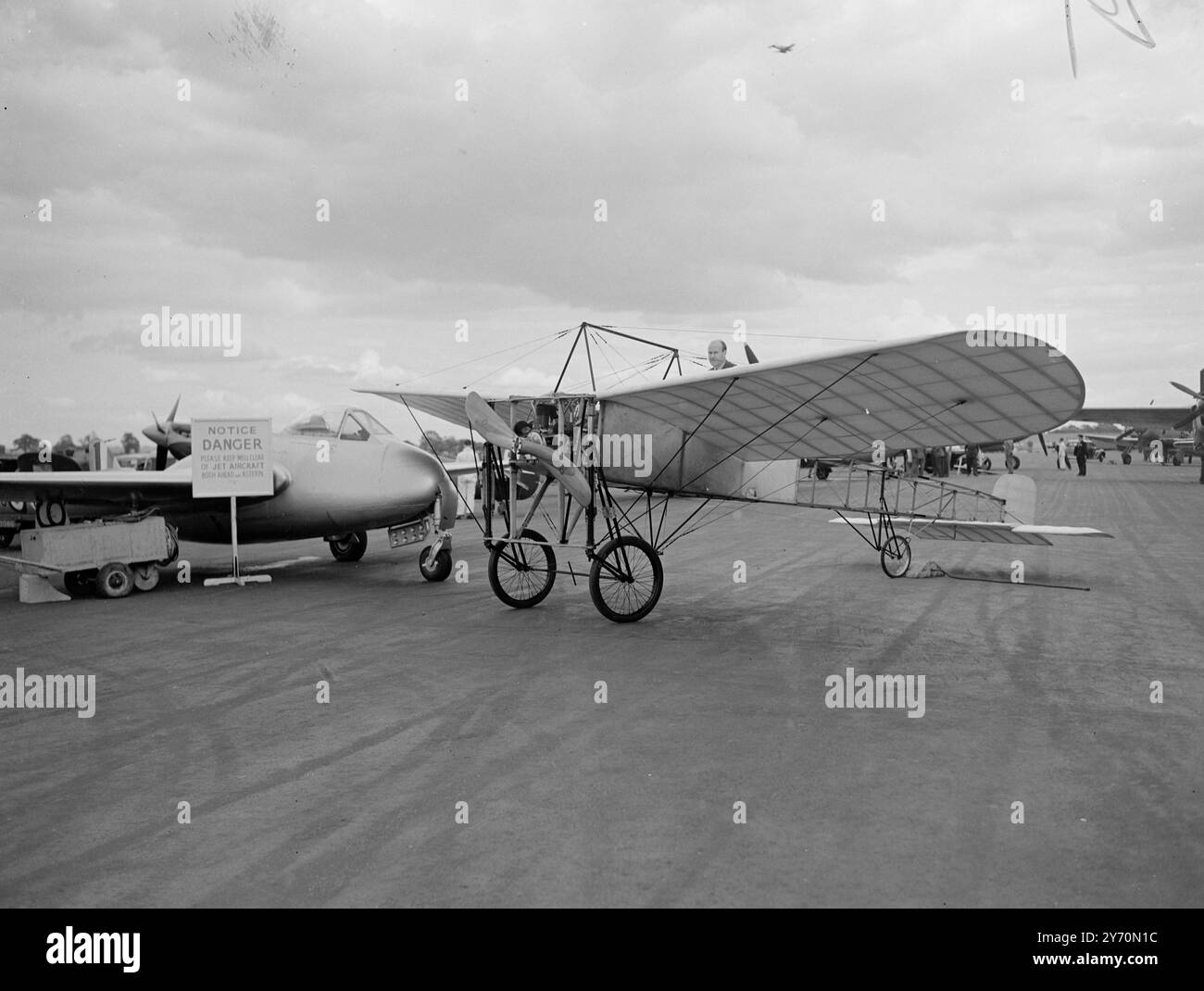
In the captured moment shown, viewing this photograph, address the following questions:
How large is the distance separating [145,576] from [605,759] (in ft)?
31.5

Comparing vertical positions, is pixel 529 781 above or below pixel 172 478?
below

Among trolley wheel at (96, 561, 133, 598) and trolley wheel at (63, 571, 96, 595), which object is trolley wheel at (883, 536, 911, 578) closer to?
trolley wheel at (96, 561, 133, 598)

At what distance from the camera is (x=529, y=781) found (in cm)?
484

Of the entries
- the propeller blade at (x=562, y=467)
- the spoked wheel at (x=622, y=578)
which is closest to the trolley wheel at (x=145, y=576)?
the propeller blade at (x=562, y=467)

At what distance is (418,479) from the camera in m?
13.8

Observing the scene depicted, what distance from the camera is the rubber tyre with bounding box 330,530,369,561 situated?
15.5 metres

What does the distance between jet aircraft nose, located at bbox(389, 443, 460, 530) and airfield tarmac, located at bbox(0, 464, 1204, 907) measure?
3.44 m

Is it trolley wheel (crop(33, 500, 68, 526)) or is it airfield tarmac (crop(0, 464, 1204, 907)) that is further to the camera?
trolley wheel (crop(33, 500, 68, 526))

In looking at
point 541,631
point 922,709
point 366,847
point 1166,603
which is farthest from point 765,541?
point 366,847

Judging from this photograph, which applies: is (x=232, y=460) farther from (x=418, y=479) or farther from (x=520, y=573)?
(x=520, y=573)

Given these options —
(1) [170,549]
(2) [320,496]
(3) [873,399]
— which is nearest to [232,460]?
(2) [320,496]

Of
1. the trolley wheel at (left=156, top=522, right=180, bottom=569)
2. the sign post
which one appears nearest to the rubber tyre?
the sign post
